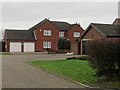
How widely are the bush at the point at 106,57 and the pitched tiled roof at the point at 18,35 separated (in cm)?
5651

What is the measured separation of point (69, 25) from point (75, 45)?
25320 mm

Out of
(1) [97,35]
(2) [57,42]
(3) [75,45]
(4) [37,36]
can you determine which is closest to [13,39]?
(4) [37,36]

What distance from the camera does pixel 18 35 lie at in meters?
72.5

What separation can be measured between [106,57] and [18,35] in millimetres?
58931

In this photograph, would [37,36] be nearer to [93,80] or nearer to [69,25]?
[69,25]

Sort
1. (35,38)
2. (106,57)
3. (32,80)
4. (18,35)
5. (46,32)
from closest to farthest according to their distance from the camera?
(106,57) < (32,80) < (18,35) < (35,38) < (46,32)

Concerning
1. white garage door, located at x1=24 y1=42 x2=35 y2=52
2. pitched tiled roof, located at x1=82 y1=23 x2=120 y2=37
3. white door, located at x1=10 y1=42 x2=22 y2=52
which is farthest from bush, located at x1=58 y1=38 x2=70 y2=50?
pitched tiled roof, located at x1=82 y1=23 x2=120 y2=37

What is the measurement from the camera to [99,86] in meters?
13.5

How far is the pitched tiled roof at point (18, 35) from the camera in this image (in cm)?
7104

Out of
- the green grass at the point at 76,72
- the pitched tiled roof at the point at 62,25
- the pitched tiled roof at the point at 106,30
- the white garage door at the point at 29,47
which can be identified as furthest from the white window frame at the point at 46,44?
the green grass at the point at 76,72

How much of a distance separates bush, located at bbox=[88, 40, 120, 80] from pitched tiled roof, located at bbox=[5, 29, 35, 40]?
56.5 metres

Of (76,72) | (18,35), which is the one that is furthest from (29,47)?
(76,72)

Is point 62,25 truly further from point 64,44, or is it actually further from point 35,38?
point 64,44

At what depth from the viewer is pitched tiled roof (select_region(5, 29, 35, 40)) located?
71.0 metres
